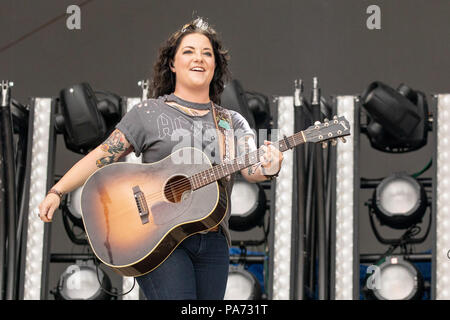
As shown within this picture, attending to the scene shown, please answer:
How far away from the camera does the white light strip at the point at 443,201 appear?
13.9 feet

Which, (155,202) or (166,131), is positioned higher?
Answer: (166,131)

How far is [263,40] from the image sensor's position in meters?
5.29

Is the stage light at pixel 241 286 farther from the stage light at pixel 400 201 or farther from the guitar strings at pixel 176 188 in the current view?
the guitar strings at pixel 176 188

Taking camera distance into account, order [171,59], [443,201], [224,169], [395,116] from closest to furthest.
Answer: [224,169], [171,59], [443,201], [395,116]

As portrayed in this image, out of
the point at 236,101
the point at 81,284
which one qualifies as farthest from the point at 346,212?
the point at 81,284

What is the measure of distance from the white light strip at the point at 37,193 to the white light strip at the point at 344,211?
150 cm

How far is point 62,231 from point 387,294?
2200mm

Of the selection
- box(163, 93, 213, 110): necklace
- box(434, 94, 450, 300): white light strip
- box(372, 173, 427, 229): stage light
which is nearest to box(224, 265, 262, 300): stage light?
box(372, 173, 427, 229): stage light

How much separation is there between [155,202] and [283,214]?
6.12ft

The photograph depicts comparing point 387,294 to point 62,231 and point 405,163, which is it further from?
point 62,231

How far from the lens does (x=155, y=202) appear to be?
2627 mm

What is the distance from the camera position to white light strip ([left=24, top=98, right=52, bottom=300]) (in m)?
4.44

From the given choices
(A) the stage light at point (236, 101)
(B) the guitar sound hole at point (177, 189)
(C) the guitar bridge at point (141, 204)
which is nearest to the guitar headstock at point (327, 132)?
(B) the guitar sound hole at point (177, 189)

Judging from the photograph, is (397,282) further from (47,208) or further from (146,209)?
(47,208)
